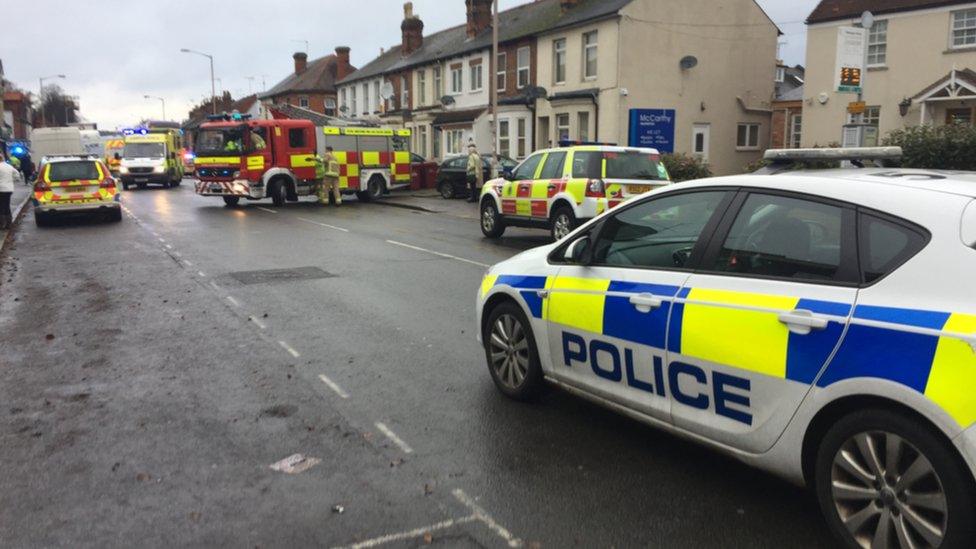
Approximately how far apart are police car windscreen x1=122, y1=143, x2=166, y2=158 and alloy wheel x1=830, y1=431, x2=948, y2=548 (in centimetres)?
3704

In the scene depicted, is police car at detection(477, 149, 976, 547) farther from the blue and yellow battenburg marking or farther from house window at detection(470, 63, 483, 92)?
house window at detection(470, 63, 483, 92)

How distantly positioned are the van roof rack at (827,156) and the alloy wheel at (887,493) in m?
1.64

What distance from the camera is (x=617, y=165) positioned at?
13.1 metres

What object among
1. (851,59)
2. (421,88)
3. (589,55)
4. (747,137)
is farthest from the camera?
(421,88)

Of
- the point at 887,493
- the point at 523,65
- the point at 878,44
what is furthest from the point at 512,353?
the point at 523,65

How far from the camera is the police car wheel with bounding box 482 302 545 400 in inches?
201

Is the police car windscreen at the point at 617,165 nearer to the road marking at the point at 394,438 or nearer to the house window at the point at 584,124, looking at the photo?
the road marking at the point at 394,438

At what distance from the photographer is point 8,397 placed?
18.2 feet

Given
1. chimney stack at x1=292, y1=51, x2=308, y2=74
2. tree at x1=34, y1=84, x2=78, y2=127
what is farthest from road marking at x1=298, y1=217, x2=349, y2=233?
tree at x1=34, y1=84, x2=78, y2=127

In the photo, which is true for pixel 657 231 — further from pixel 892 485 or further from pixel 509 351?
pixel 892 485

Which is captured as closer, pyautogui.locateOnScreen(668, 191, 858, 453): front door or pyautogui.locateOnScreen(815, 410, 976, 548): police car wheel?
pyautogui.locateOnScreen(815, 410, 976, 548): police car wheel

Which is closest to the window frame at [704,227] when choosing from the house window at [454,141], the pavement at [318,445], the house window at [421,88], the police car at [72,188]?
the pavement at [318,445]

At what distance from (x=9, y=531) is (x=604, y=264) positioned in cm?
326

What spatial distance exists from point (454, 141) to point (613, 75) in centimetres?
1136
